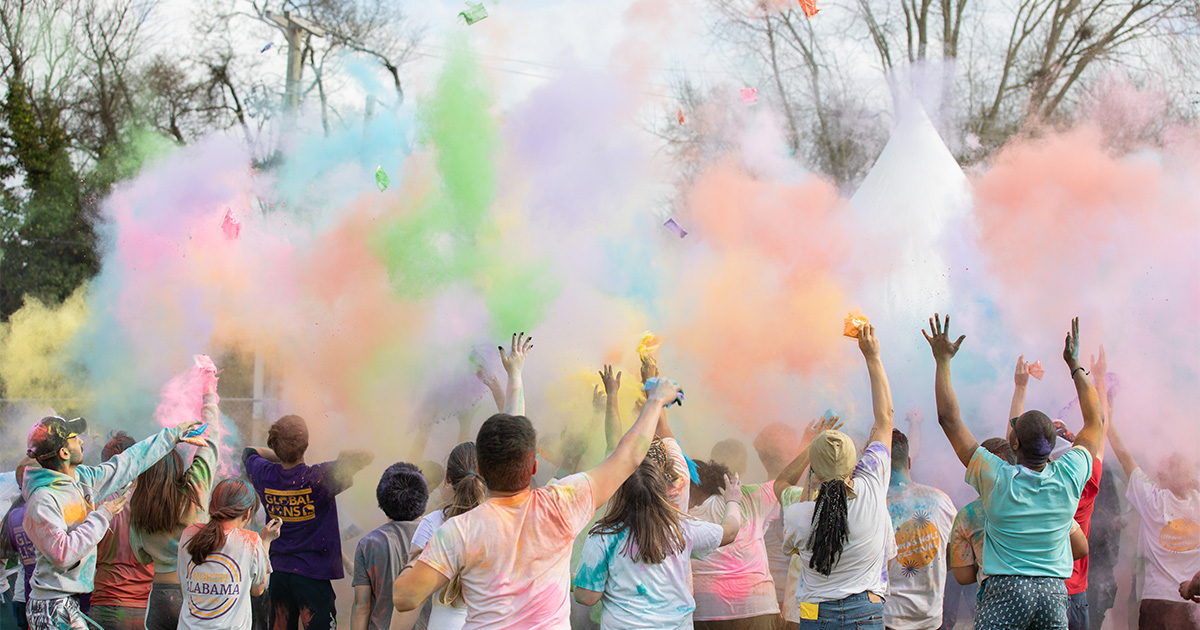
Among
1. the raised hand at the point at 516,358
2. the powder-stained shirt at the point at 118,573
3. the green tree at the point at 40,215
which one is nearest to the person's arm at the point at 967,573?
the raised hand at the point at 516,358

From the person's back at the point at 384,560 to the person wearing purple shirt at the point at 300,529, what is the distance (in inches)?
27.8

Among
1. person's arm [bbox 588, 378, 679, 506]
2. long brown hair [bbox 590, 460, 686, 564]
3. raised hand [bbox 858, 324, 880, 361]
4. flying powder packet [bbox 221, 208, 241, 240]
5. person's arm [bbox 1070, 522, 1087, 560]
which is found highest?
flying powder packet [bbox 221, 208, 241, 240]

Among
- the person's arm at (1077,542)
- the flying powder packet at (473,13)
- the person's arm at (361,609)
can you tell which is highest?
the flying powder packet at (473,13)

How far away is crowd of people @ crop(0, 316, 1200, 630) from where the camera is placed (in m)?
2.47

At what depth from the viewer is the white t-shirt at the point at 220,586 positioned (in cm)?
344

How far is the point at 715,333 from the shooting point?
6.30m

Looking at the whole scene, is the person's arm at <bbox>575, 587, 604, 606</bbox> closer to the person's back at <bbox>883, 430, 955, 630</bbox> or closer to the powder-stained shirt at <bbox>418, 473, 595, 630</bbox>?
the powder-stained shirt at <bbox>418, 473, 595, 630</bbox>

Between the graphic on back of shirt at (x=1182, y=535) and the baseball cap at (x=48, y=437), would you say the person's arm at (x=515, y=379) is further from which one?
the graphic on back of shirt at (x=1182, y=535)

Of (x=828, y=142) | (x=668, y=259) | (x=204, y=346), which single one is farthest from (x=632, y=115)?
(x=828, y=142)

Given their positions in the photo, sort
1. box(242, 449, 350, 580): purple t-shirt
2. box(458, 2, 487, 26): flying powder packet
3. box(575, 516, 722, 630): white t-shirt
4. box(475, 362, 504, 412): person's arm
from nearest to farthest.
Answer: box(575, 516, 722, 630): white t-shirt, box(242, 449, 350, 580): purple t-shirt, box(475, 362, 504, 412): person's arm, box(458, 2, 487, 26): flying powder packet

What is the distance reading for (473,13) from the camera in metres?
5.92

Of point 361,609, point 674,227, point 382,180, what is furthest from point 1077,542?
point 382,180

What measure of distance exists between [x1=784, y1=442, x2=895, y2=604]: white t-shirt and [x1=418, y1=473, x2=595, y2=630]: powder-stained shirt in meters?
1.23

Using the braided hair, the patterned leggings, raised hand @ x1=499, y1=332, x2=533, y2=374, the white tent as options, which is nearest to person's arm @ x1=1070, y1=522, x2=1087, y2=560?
the patterned leggings
